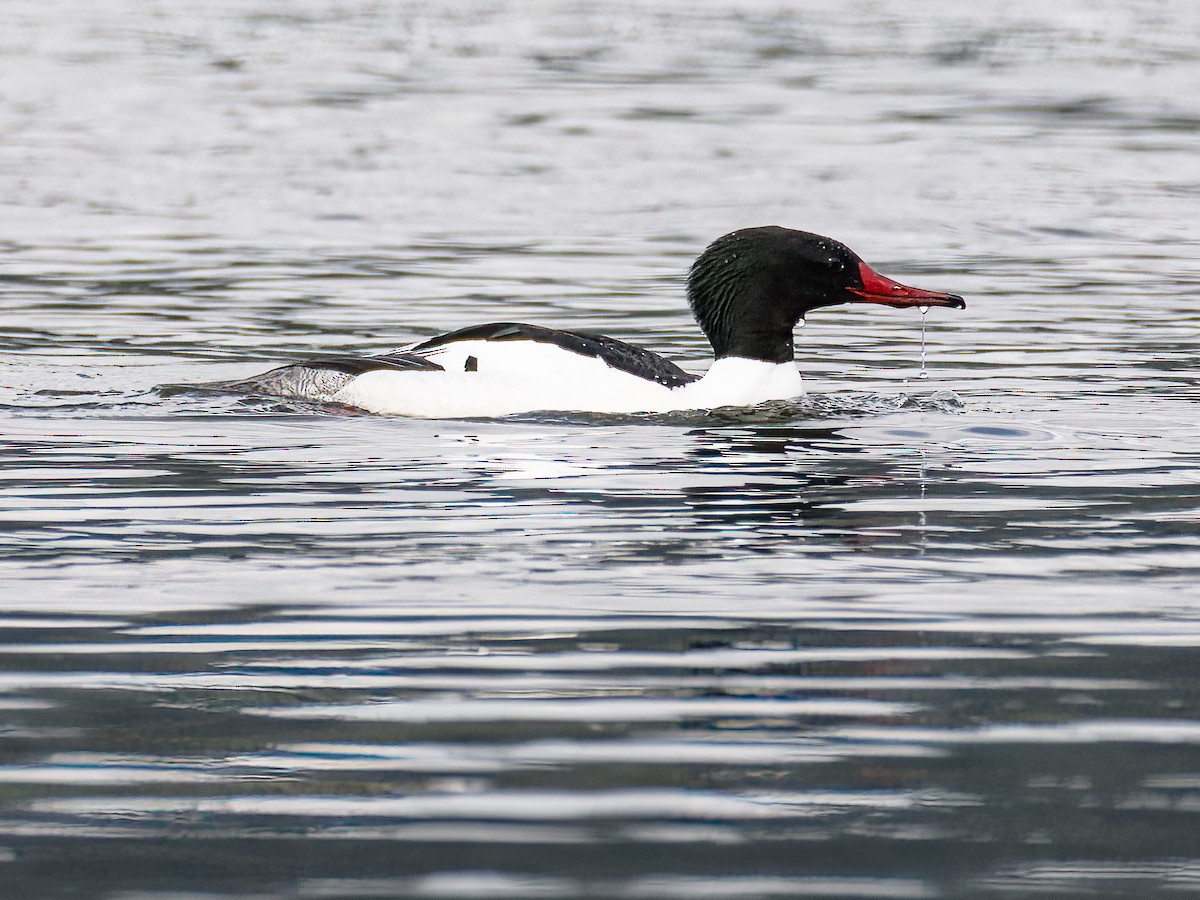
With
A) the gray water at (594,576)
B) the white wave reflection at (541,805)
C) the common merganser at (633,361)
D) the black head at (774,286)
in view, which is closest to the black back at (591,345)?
the common merganser at (633,361)

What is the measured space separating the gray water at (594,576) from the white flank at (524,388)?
0.40ft

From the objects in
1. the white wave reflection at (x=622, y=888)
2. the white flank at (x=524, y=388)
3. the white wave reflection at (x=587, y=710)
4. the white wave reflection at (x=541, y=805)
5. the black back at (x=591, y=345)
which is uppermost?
the white wave reflection at (x=622, y=888)

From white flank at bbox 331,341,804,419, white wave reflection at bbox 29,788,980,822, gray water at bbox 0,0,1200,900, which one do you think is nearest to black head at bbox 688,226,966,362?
white flank at bbox 331,341,804,419

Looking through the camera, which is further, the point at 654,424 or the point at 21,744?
the point at 654,424

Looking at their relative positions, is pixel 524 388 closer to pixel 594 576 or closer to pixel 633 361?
pixel 633 361

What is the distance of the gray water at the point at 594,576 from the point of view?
4164mm

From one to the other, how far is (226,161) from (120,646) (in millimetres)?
18841

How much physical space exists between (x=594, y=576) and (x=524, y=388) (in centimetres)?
402

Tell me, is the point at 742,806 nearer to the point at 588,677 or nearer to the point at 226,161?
the point at 588,677

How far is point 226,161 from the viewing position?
2381 centimetres

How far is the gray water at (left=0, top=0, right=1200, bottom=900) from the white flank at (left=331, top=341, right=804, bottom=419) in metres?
0.12

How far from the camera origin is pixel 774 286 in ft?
36.7

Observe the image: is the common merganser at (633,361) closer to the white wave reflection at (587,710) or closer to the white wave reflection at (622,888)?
the white wave reflection at (587,710)

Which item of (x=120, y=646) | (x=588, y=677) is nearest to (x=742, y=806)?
(x=588, y=677)
